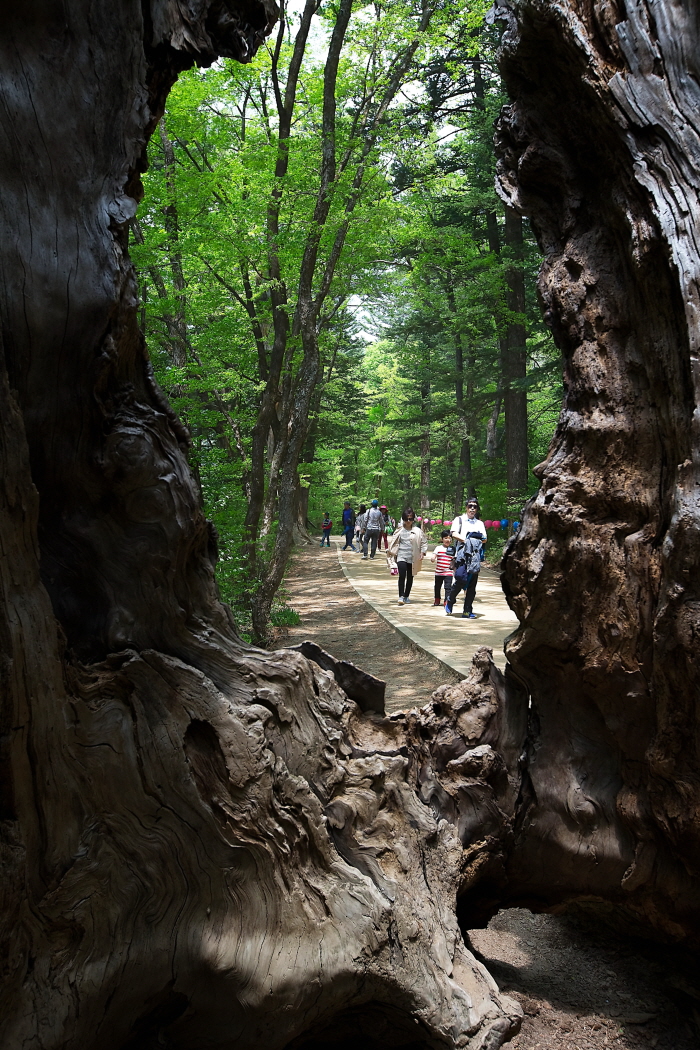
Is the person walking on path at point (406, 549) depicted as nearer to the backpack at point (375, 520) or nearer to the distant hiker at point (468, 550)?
the distant hiker at point (468, 550)

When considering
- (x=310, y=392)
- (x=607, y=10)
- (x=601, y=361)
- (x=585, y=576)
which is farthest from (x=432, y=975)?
(x=310, y=392)

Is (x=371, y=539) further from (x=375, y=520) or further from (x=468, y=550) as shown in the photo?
(x=468, y=550)

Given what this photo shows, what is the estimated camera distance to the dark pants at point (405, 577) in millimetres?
15755

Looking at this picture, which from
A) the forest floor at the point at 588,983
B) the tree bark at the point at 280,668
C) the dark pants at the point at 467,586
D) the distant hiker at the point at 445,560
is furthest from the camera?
the distant hiker at the point at 445,560

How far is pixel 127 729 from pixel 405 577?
44.0ft

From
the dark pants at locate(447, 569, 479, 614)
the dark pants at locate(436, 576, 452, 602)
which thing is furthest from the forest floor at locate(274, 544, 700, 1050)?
the dark pants at locate(436, 576, 452, 602)

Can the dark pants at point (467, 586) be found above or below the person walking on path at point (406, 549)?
below

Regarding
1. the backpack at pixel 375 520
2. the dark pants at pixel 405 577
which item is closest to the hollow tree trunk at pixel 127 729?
the dark pants at pixel 405 577

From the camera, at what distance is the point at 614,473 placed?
11.1ft

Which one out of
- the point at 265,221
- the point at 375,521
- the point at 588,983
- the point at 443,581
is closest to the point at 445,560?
the point at 443,581

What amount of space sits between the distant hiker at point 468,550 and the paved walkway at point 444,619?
1.49 feet

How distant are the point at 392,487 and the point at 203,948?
50.9 meters

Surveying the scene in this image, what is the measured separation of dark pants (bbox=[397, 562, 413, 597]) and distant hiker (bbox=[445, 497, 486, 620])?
1899mm

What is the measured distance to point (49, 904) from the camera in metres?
2.50
